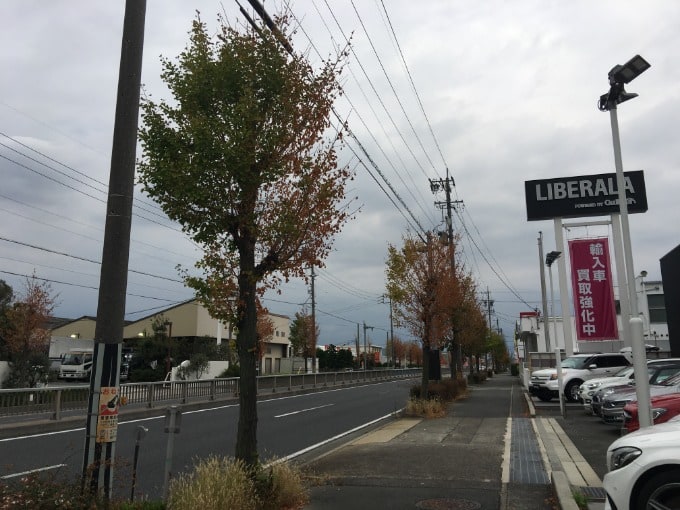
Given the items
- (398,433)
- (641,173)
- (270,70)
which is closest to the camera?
(270,70)

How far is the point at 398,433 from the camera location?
13.7m

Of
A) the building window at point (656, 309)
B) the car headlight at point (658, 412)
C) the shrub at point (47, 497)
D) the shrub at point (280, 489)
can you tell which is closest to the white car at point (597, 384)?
the car headlight at point (658, 412)

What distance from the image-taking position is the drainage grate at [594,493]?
22.9 feet

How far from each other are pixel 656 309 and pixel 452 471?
34.6 m

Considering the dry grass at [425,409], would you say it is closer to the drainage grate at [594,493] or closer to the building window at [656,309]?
the drainage grate at [594,493]

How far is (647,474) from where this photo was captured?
15.4 feet

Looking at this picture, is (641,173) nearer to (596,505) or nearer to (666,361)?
(666,361)

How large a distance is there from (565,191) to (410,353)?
102 meters

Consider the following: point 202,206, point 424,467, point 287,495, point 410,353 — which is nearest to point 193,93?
point 202,206

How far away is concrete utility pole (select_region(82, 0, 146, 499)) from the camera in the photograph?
493 centimetres

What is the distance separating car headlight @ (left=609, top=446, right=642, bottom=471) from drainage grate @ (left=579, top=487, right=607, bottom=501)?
6.76 feet

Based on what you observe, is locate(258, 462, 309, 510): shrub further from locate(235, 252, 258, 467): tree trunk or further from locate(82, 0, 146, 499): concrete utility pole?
locate(82, 0, 146, 499): concrete utility pole

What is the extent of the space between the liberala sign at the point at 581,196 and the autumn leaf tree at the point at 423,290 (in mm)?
5099

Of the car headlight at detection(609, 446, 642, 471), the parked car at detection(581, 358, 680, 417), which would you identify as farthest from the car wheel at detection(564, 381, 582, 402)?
the car headlight at detection(609, 446, 642, 471)
